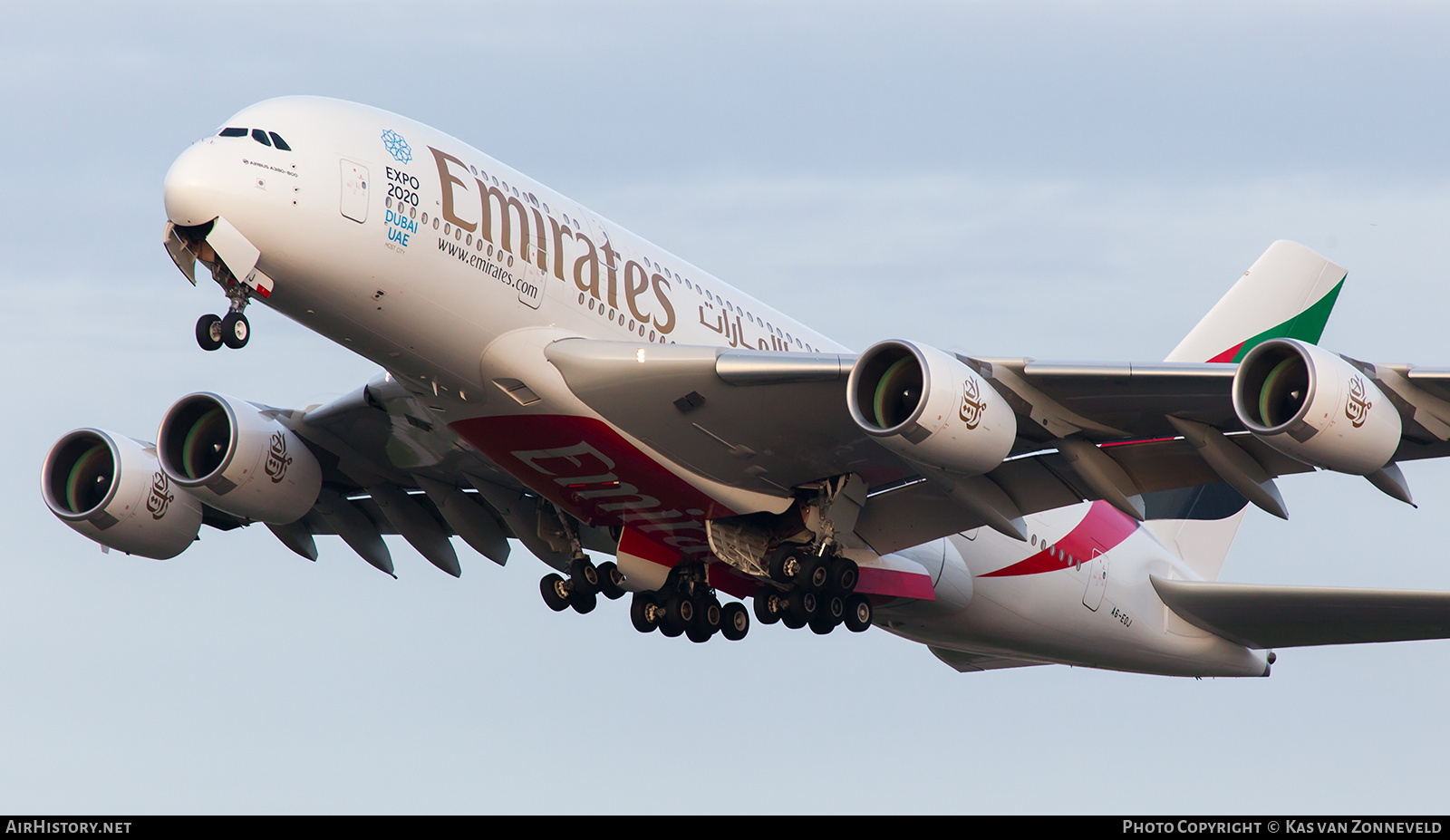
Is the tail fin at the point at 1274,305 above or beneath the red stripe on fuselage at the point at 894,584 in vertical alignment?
above

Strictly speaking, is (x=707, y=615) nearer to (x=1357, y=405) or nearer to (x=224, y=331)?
(x=224, y=331)

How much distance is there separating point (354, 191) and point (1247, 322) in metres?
17.9

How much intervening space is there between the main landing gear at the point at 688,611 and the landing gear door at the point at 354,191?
26.1 feet

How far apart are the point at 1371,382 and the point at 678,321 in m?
8.69

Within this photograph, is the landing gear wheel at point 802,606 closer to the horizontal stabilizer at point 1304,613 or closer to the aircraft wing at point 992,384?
the aircraft wing at point 992,384

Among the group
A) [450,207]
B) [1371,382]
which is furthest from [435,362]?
[1371,382]

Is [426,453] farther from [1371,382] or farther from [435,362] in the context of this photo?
[1371,382]

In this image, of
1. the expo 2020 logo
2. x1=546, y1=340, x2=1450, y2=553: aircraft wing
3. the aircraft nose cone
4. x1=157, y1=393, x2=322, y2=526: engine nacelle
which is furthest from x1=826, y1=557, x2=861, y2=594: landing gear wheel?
the aircraft nose cone

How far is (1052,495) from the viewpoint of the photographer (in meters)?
21.9

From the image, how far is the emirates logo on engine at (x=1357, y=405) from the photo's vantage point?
17359 mm

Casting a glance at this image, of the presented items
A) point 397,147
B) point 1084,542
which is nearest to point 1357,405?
point 1084,542

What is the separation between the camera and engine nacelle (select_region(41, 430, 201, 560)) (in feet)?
84.1

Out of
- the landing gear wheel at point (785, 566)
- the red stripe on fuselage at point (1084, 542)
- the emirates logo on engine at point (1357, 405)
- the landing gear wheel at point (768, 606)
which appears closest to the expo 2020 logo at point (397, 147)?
the landing gear wheel at point (785, 566)

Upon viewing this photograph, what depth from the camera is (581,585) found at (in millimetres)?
24703
